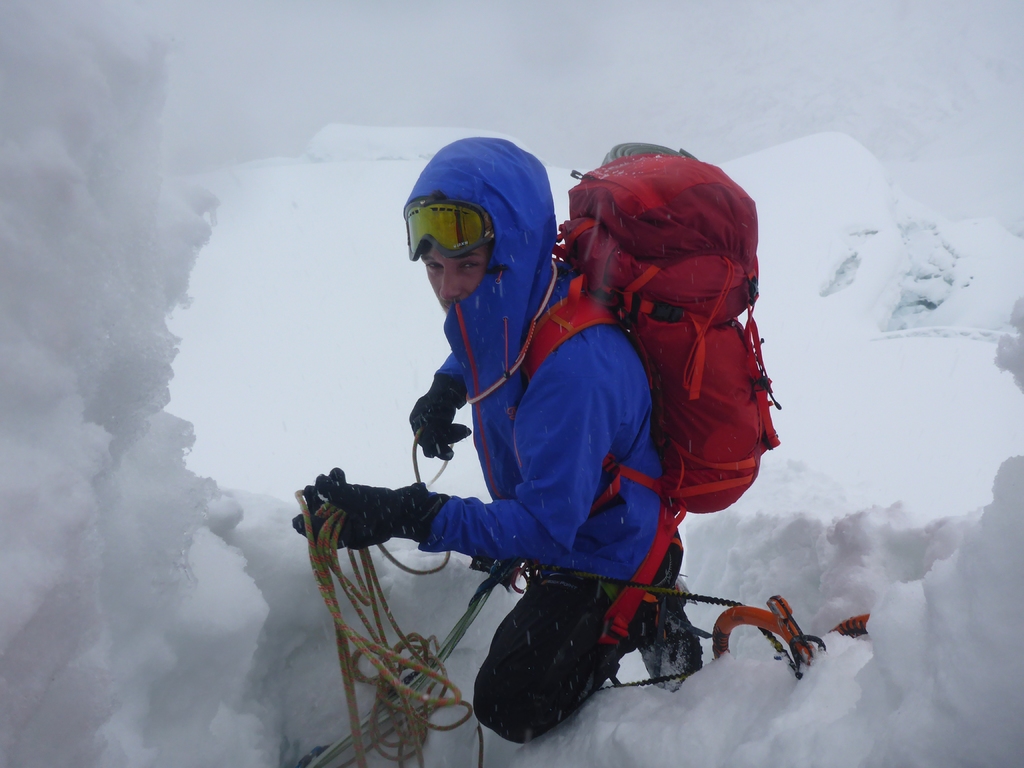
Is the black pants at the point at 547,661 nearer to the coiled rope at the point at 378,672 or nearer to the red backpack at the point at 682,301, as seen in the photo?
the coiled rope at the point at 378,672

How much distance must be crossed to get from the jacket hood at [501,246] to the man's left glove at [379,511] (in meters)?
0.33

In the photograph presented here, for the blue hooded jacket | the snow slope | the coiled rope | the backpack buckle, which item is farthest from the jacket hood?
the snow slope

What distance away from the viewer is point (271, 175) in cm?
1978

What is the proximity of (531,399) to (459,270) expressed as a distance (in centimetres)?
38

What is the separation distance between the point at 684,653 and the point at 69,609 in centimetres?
173

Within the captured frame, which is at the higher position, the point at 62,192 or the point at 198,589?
the point at 62,192

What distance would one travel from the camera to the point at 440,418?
2.08 metres

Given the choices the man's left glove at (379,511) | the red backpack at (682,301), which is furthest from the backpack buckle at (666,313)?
the man's left glove at (379,511)

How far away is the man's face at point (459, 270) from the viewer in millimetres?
1456

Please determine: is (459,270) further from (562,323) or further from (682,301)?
(682,301)

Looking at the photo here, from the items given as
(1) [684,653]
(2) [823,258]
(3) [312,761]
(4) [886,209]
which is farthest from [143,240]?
(4) [886,209]

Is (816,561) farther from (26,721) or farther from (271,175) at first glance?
(271,175)

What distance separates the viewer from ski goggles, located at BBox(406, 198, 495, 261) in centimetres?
140

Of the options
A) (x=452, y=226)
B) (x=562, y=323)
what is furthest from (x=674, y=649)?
(x=452, y=226)
